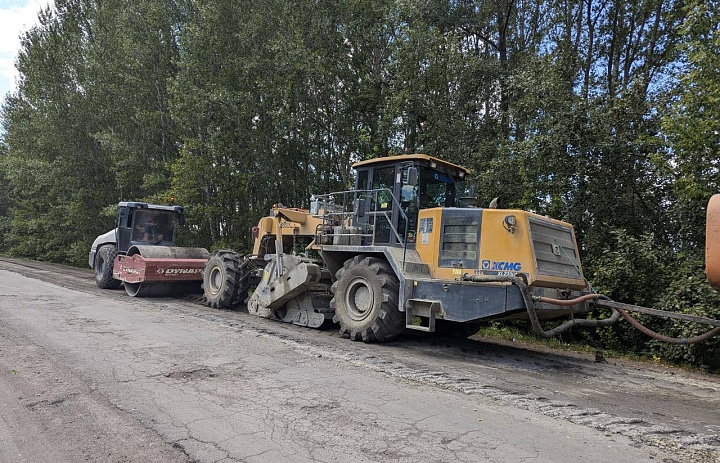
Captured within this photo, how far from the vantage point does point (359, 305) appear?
856 centimetres

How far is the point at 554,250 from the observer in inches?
290

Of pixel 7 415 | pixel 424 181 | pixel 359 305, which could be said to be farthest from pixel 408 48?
pixel 7 415

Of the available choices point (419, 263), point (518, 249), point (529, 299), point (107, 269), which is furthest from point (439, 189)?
point (107, 269)

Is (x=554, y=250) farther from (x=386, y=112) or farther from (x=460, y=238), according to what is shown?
(x=386, y=112)

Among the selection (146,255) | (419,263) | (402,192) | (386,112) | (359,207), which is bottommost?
(146,255)

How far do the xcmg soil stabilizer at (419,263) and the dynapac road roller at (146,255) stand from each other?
347cm

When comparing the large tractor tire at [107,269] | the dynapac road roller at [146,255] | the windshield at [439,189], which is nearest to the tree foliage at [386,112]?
the windshield at [439,189]

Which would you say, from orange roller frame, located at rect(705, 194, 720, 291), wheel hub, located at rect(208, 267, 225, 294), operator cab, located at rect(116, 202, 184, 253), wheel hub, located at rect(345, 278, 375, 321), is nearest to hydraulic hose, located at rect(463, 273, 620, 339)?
wheel hub, located at rect(345, 278, 375, 321)

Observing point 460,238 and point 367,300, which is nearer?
point 460,238

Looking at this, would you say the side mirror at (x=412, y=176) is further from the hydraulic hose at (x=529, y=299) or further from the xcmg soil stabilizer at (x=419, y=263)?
the hydraulic hose at (x=529, y=299)

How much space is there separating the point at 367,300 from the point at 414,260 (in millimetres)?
1109

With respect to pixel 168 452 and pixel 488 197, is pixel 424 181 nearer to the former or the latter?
pixel 488 197

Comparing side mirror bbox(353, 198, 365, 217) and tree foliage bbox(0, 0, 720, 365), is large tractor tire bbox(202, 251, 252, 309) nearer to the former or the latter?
side mirror bbox(353, 198, 365, 217)

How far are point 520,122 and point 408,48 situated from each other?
156 inches
